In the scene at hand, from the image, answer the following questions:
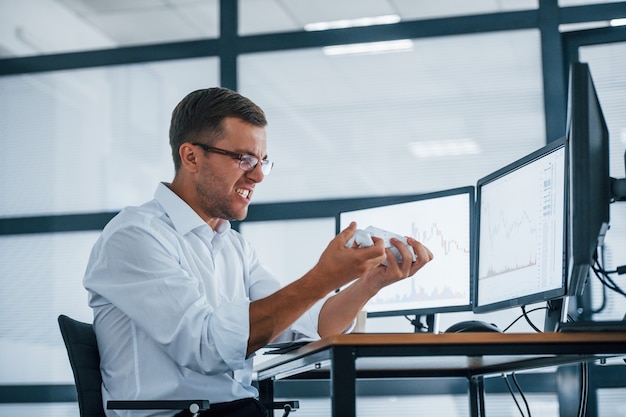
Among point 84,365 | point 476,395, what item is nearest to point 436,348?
point 84,365

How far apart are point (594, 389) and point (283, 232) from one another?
1458mm

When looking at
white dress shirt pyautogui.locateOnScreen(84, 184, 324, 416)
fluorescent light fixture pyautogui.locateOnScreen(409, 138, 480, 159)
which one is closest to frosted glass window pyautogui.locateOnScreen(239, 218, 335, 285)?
fluorescent light fixture pyautogui.locateOnScreen(409, 138, 480, 159)

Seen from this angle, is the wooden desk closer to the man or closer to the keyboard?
the keyboard

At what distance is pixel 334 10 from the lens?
4008mm

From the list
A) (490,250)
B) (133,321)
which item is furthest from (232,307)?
(490,250)

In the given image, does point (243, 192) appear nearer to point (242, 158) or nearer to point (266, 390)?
point (242, 158)

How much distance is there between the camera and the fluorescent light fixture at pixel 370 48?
385 cm

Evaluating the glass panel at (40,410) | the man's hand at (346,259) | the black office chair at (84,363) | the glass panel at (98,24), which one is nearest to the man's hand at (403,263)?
the man's hand at (346,259)

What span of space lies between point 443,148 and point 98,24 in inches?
75.9

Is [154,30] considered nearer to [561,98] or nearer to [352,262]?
[561,98]

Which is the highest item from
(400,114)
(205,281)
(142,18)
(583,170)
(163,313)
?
(142,18)

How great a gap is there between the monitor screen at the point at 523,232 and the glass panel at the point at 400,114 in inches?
53.9

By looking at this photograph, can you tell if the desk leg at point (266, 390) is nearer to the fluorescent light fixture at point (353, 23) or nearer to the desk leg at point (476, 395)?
the desk leg at point (476, 395)

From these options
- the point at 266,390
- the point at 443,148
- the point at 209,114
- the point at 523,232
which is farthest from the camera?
the point at 443,148
